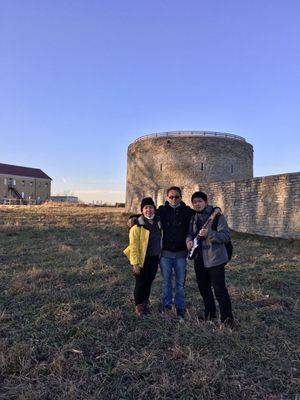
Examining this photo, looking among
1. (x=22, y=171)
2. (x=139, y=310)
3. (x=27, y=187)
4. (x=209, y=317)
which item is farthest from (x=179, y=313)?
(x=22, y=171)

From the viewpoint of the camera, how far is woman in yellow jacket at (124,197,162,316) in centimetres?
467

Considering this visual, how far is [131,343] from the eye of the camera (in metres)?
3.83

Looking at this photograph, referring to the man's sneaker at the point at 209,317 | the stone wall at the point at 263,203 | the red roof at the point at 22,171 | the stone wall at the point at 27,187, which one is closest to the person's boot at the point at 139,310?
the man's sneaker at the point at 209,317

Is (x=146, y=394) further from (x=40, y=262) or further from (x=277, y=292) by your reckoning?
(x=40, y=262)

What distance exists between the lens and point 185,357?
3484 millimetres

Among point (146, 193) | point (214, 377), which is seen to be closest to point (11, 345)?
point (214, 377)

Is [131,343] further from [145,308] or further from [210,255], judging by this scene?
[210,255]

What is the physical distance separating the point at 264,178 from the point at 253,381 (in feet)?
40.6

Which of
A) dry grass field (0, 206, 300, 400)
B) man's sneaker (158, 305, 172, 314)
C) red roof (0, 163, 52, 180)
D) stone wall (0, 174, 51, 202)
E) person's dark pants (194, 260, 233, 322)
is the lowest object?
dry grass field (0, 206, 300, 400)

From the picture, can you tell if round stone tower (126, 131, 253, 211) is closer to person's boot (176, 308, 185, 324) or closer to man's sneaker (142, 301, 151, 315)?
man's sneaker (142, 301, 151, 315)

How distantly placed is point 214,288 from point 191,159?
992 inches

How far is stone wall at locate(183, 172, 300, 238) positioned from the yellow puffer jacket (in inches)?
373

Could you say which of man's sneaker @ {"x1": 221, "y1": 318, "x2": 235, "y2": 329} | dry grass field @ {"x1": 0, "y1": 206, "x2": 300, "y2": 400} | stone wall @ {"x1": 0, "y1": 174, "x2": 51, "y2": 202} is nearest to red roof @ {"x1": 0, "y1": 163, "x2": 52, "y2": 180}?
stone wall @ {"x1": 0, "y1": 174, "x2": 51, "y2": 202}

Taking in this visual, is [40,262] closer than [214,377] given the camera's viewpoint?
No
